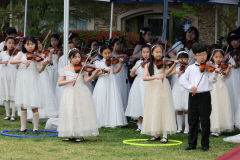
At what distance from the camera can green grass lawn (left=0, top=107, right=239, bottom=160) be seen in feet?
22.2

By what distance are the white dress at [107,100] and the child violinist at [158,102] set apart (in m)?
2.10

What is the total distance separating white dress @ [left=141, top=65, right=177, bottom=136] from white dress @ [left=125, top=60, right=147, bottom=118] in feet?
5.64

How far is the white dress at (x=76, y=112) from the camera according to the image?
7914 mm

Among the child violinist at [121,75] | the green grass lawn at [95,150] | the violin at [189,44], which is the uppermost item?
the violin at [189,44]

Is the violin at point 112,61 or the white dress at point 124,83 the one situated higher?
the violin at point 112,61

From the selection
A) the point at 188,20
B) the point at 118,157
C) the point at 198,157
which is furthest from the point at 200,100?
the point at 188,20

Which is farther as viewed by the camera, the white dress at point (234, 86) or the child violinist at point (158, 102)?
the white dress at point (234, 86)

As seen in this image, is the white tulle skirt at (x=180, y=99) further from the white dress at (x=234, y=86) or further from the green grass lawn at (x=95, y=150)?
the white dress at (x=234, y=86)

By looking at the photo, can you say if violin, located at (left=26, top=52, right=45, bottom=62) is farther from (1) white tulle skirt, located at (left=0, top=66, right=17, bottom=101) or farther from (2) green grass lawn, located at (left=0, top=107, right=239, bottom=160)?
(1) white tulle skirt, located at (left=0, top=66, right=17, bottom=101)

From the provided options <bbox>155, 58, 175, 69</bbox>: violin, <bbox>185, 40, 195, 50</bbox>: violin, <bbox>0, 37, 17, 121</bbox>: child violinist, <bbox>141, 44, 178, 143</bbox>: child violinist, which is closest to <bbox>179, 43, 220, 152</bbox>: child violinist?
<bbox>141, 44, 178, 143</bbox>: child violinist

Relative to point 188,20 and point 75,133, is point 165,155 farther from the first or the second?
point 188,20

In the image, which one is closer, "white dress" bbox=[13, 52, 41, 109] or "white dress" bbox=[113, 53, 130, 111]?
"white dress" bbox=[13, 52, 41, 109]

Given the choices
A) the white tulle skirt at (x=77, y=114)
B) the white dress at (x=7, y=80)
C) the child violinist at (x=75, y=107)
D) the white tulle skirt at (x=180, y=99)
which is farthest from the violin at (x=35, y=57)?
the white tulle skirt at (x=180, y=99)

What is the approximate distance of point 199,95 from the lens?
7301 mm
